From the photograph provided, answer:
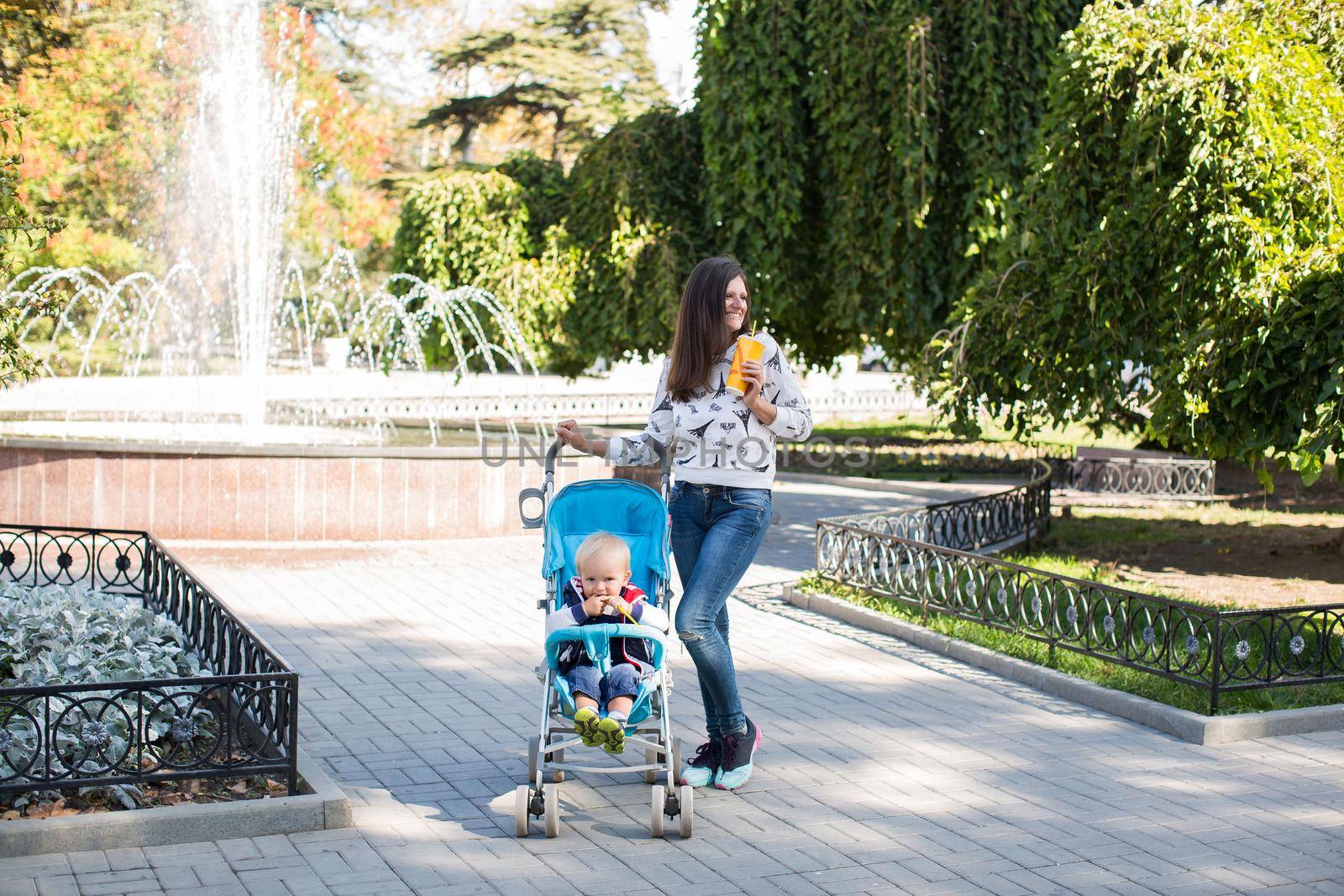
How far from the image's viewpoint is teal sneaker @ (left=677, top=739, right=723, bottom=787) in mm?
5457

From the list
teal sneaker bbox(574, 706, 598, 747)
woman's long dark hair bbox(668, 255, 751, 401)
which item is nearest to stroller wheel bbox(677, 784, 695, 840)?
teal sneaker bbox(574, 706, 598, 747)

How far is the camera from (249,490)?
1116 centimetres

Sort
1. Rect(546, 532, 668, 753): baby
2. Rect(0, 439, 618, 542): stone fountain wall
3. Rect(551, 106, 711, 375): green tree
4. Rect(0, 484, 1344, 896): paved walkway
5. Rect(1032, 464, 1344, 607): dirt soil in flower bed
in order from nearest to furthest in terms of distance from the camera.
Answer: Rect(0, 484, 1344, 896): paved walkway < Rect(546, 532, 668, 753): baby < Rect(1032, 464, 1344, 607): dirt soil in flower bed < Rect(0, 439, 618, 542): stone fountain wall < Rect(551, 106, 711, 375): green tree

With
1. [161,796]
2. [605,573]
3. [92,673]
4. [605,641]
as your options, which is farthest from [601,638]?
[92,673]

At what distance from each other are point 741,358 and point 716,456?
0.40 metres

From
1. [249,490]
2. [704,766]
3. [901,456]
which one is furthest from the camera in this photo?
[901,456]

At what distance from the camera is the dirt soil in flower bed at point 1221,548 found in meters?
10.6

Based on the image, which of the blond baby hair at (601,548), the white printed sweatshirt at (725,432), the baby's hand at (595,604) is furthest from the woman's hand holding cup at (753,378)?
the baby's hand at (595,604)

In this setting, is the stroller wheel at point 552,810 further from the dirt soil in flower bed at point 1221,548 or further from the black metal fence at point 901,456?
the black metal fence at point 901,456

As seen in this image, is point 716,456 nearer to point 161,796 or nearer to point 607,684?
point 607,684

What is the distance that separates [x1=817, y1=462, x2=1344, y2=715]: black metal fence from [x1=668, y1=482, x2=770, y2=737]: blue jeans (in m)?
2.49

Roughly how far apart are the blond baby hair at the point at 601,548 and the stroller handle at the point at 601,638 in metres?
0.23

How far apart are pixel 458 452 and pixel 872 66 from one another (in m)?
7.12

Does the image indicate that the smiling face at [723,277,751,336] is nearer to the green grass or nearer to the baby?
the baby
